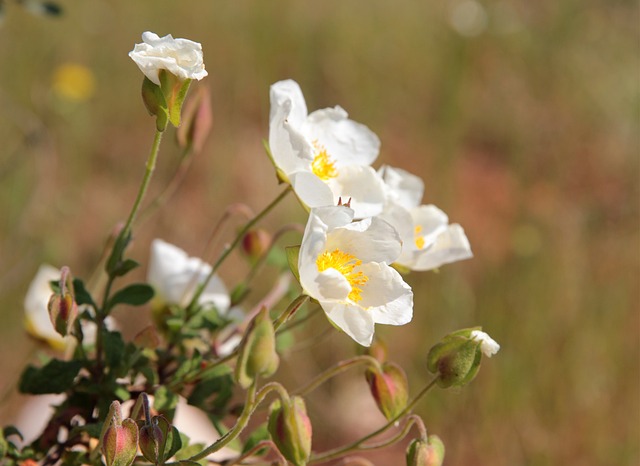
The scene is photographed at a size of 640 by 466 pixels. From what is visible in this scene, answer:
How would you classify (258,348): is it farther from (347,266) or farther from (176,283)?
(176,283)

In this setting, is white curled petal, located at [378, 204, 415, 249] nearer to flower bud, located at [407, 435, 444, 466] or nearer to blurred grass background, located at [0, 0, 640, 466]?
flower bud, located at [407, 435, 444, 466]

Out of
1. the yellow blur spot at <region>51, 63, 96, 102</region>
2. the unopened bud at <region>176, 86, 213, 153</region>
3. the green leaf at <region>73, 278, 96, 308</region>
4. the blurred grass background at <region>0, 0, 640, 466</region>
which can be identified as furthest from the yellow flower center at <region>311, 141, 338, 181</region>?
the yellow blur spot at <region>51, 63, 96, 102</region>

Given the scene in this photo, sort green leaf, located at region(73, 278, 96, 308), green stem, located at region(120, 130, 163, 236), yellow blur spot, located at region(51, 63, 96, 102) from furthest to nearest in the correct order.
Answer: yellow blur spot, located at region(51, 63, 96, 102), green leaf, located at region(73, 278, 96, 308), green stem, located at region(120, 130, 163, 236)

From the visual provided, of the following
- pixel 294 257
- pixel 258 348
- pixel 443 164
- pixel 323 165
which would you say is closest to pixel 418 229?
pixel 323 165

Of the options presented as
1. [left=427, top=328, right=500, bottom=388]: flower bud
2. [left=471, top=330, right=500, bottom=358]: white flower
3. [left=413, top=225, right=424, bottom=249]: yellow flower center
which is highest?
[left=413, top=225, right=424, bottom=249]: yellow flower center

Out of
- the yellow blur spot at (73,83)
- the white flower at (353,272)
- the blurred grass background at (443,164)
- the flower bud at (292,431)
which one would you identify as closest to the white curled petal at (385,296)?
Answer: the white flower at (353,272)

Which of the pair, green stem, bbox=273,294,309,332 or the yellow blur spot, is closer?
green stem, bbox=273,294,309,332
